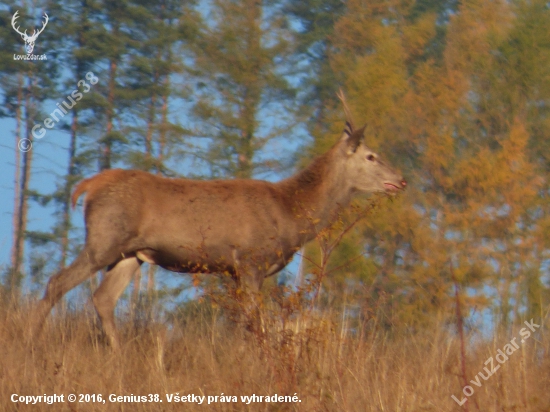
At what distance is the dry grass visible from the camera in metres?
5.89

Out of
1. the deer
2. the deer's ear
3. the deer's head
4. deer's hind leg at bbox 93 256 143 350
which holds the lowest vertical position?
deer's hind leg at bbox 93 256 143 350

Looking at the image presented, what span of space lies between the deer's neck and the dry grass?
2926 mm

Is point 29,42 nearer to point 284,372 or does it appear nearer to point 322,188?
point 322,188

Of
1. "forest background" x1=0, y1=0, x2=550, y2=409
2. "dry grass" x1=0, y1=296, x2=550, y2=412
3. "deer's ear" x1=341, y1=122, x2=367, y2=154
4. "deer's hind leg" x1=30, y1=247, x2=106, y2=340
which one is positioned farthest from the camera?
"forest background" x1=0, y1=0, x2=550, y2=409

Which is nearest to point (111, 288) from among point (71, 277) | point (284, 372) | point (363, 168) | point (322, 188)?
point (71, 277)

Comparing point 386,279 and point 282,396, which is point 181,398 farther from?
point 386,279

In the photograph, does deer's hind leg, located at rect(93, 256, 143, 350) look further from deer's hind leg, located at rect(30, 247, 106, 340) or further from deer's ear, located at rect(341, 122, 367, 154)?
deer's ear, located at rect(341, 122, 367, 154)

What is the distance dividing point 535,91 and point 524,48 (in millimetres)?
1644

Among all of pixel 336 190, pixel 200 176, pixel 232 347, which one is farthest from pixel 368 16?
pixel 232 347

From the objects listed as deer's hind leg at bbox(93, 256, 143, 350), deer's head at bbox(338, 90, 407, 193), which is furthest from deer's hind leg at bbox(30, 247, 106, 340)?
deer's head at bbox(338, 90, 407, 193)

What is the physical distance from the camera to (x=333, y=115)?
32.0m

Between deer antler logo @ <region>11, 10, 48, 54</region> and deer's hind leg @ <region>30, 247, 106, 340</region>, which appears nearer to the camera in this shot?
deer's hind leg @ <region>30, 247, 106, 340</region>

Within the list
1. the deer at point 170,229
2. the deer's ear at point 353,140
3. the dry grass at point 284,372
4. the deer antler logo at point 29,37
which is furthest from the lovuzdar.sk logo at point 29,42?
the dry grass at point 284,372

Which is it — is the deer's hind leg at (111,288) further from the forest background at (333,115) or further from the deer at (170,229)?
the forest background at (333,115)
